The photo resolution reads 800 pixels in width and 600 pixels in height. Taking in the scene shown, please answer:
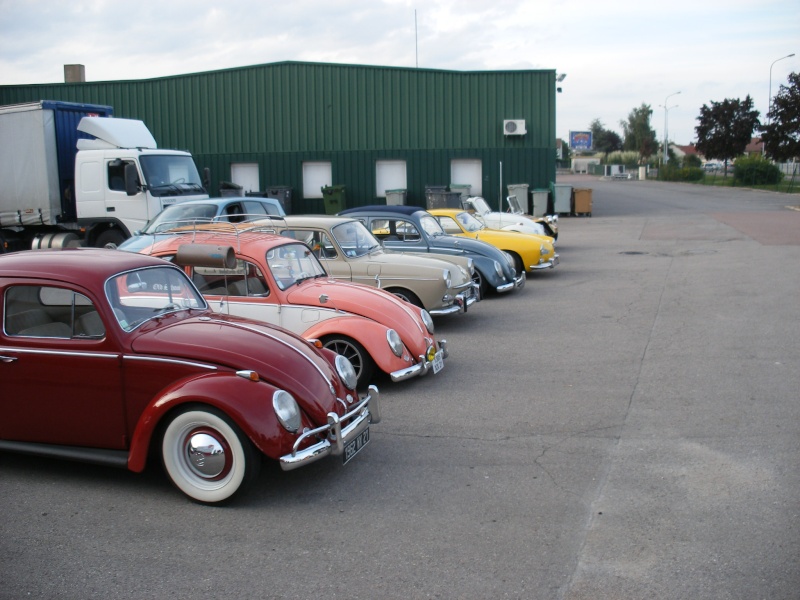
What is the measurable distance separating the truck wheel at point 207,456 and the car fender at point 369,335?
2.56m

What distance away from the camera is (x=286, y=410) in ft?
16.4

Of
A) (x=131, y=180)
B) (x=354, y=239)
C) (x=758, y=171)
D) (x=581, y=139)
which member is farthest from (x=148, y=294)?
(x=581, y=139)

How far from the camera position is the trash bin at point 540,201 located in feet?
96.0

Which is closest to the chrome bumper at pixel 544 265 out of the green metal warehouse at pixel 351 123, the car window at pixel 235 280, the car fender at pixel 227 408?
the car window at pixel 235 280

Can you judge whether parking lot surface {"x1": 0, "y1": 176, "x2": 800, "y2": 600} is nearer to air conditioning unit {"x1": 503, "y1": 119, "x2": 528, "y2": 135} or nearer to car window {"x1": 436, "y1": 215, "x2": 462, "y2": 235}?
car window {"x1": 436, "y1": 215, "x2": 462, "y2": 235}

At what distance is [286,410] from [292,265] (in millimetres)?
3403

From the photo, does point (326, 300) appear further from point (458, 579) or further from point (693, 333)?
point (693, 333)

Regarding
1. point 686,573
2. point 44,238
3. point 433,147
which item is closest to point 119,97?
point 433,147

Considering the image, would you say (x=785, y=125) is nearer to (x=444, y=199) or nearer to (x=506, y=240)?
(x=444, y=199)

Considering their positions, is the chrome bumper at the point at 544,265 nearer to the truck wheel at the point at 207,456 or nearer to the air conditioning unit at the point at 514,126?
the truck wheel at the point at 207,456

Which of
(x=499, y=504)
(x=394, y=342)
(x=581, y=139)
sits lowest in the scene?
(x=499, y=504)

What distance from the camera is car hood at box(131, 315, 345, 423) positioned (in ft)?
16.9

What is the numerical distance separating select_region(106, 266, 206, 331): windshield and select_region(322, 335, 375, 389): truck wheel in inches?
64.1

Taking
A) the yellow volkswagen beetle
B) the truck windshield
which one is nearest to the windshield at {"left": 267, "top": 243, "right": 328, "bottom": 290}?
the yellow volkswagen beetle
